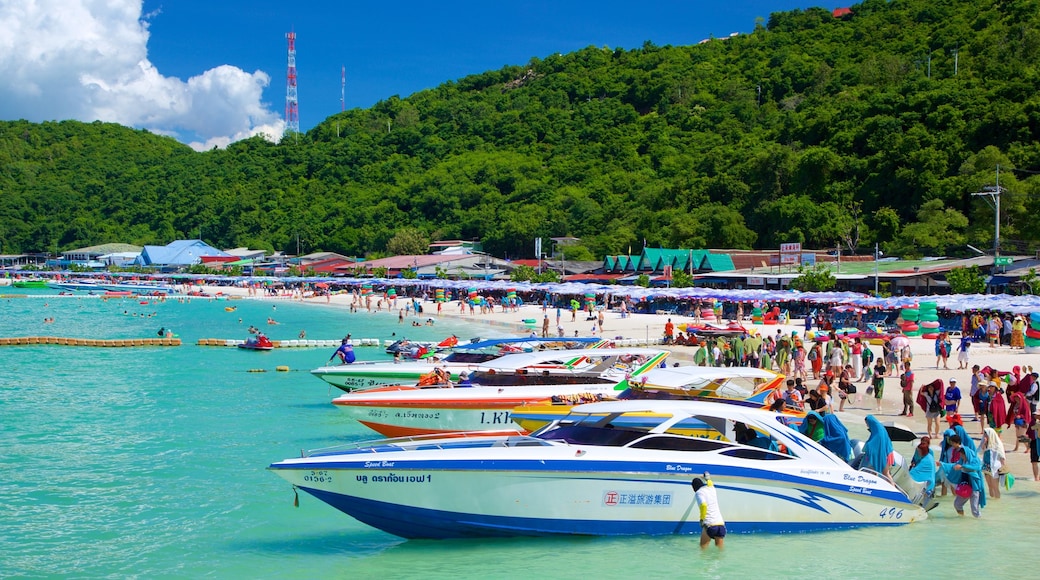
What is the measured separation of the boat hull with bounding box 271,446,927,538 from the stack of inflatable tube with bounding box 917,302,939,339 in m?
27.2

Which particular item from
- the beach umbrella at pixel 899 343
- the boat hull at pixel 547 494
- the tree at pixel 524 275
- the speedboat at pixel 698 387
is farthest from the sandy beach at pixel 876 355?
the tree at pixel 524 275

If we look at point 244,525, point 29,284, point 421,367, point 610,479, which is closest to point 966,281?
point 421,367

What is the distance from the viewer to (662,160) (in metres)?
125

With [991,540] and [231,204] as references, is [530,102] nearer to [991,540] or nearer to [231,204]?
[231,204]

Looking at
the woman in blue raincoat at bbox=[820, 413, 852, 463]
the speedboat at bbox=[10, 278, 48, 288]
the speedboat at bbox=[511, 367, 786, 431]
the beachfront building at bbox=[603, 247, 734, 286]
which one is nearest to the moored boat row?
the woman in blue raincoat at bbox=[820, 413, 852, 463]

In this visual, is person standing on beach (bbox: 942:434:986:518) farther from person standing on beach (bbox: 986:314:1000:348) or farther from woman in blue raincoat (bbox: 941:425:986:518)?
person standing on beach (bbox: 986:314:1000:348)

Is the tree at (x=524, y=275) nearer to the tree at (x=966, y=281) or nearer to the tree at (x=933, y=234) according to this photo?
the tree at (x=933, y=234)

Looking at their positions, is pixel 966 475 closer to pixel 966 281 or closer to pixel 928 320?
pixel 928 320

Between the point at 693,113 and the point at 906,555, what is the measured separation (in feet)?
430

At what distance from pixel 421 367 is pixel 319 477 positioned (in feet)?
37.1

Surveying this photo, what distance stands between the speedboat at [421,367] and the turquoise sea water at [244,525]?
45.1 inches

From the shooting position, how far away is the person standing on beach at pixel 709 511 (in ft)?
34.2

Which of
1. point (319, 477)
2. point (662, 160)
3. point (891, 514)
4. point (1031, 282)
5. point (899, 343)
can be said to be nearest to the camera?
point (319, 477)

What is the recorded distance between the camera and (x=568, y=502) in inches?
430
